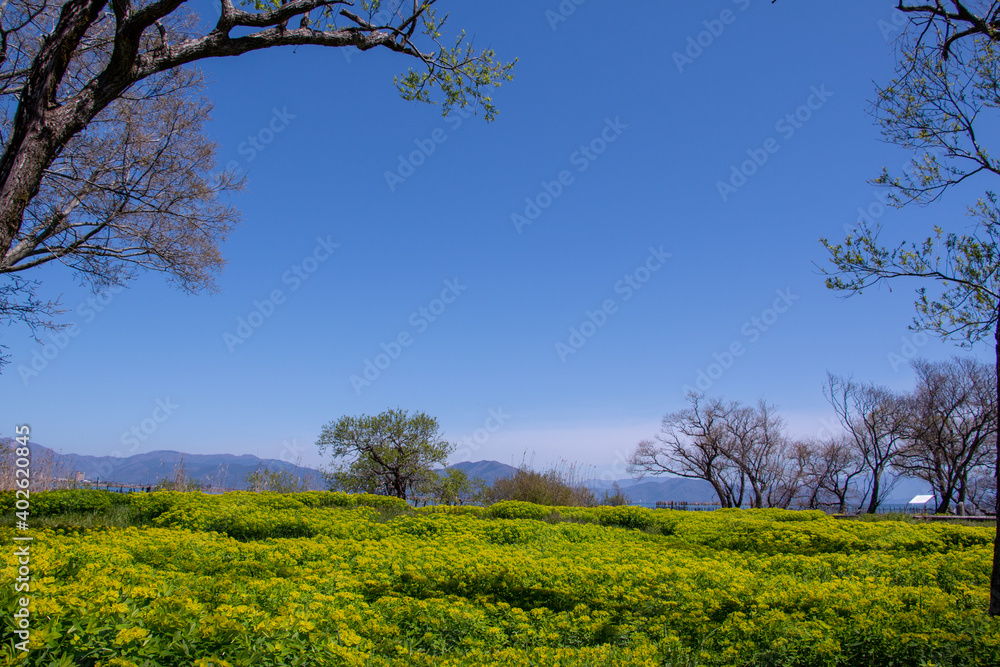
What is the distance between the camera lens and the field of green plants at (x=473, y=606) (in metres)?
3.03

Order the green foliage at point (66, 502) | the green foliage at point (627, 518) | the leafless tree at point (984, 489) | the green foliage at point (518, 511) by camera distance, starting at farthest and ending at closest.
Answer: the leafless tree at point (984, 489), the green foliage at point (518, 511), the green foliage at point (627, 518), the green foliage at point (66, 502)

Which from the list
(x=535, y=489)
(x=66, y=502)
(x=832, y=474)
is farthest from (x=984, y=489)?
(x=66, y=502)

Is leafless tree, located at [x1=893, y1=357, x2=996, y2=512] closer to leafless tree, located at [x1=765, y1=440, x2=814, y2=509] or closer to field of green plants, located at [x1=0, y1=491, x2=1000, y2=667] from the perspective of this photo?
leafless tree, located at [x1=765, y1=440, x2=814, y2=509]

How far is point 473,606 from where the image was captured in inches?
178

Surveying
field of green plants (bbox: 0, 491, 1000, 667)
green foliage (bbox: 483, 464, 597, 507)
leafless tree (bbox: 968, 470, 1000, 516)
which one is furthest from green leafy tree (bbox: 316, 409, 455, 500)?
leafless tree (bbox: 968, 470, 1000, 516)

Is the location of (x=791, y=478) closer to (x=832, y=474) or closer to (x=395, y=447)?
(x=832, y=474)

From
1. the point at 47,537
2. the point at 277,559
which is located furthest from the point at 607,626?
the point at 47,537

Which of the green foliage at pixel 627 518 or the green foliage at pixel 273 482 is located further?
the green foliage at pixel 273 482

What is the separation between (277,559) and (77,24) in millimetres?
5380

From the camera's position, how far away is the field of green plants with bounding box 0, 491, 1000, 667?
303 cm

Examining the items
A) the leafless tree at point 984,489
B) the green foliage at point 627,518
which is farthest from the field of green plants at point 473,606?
the leafless tree at point 984,489

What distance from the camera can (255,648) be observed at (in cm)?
293

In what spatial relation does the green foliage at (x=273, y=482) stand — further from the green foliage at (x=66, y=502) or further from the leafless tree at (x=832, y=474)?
the leafless tree at (x=832, y=474)

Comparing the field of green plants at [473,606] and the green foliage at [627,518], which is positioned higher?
the field of green plants at [473,606]
